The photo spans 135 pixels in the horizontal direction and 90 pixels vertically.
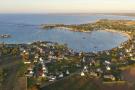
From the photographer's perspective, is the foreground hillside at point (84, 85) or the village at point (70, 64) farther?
the village at point (70, 64)

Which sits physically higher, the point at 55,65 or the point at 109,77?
the point at 109,77

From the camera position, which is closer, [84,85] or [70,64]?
[84,85]

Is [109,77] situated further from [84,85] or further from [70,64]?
[70,64]

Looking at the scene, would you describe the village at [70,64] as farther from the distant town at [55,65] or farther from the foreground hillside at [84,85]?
the foreground hillside at [84,85]

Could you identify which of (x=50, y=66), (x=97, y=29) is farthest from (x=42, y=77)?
(x=97, y=29)

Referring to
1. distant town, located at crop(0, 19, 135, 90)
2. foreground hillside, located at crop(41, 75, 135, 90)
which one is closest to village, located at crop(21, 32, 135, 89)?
distant town, located at crop(0, 19, 135, 90)

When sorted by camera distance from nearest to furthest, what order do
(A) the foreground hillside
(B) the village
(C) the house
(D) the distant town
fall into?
(A) the foreground hillside → (D) the distant town → (C) the house → (B) the village

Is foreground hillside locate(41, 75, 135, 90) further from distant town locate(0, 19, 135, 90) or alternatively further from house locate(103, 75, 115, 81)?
house locate(103, 75, 115, 81)

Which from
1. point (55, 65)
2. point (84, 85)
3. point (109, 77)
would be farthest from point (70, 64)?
point (84, 85)

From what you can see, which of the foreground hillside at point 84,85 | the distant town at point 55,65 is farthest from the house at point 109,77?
the foreground hillside at point 84,85

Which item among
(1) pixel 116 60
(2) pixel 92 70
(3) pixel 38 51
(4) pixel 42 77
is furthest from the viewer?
(3) pixel 38 51

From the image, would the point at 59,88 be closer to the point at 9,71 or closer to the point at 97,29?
the point at 9,71
